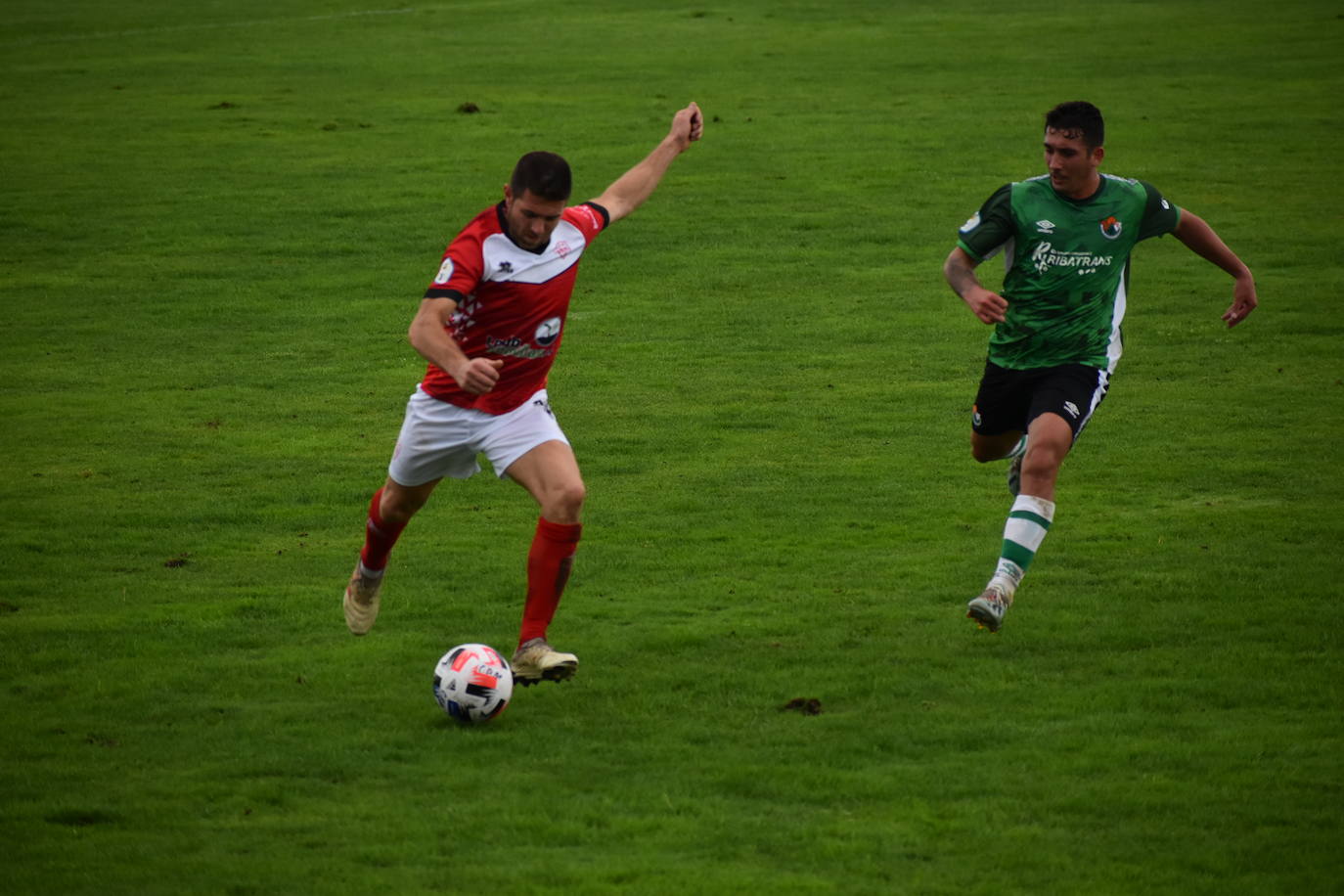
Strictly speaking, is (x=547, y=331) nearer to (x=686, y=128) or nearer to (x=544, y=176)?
(x=544, y=176)

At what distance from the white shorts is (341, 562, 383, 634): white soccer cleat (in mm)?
651

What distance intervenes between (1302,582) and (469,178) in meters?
17.3

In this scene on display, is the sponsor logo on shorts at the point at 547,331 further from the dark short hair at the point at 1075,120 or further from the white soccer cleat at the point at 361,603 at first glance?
the dark short hair at the point at 1075,120

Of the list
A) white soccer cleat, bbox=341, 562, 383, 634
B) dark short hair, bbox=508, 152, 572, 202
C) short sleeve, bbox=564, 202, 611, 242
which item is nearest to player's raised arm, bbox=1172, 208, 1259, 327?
short sleeve, bbox=564, 202, 611, 242

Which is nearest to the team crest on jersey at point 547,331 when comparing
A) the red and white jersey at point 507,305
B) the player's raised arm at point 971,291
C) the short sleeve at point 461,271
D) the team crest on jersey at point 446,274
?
the red and white jersey at point 507,305

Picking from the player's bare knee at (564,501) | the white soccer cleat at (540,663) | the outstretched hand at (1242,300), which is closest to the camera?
the white soccer cleat at (540,663)

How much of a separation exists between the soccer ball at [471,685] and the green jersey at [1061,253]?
343 centimetres

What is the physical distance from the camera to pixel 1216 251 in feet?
30.7

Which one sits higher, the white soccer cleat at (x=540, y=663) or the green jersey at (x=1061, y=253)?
the green jersey at (x=1061, y=253)

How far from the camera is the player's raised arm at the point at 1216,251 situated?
9.23 meters

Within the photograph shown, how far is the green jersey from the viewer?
8938 mm

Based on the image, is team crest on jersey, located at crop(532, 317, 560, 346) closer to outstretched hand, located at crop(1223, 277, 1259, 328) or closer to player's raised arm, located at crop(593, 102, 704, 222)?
player's raised arm, located at crop(593, 102, 704, 222)

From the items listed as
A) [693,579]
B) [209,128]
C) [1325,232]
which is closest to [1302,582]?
[693,579]

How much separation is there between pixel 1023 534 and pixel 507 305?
2.84 meters
